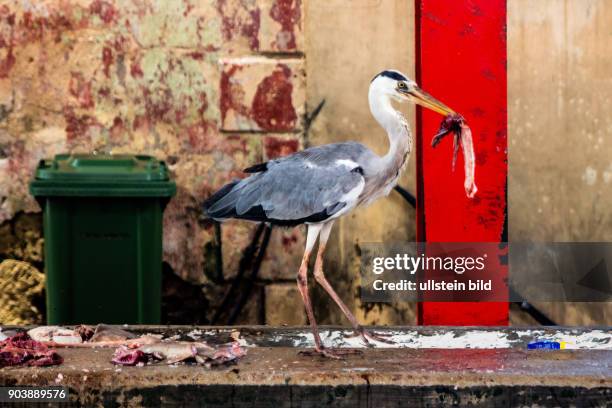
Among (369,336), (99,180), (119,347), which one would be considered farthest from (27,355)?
(369,336)

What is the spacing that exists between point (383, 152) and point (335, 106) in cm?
36

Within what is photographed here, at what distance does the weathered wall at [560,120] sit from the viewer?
7.06 m

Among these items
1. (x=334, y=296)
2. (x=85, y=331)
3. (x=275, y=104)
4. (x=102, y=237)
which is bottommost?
(x=85, y=331)

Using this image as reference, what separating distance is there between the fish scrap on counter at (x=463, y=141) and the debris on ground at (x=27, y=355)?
8.53 ft

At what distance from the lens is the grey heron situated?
5973 mm

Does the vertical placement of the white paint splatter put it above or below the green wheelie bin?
below

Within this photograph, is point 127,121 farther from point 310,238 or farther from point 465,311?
point 465,311

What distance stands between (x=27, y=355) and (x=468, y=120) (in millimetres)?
2864

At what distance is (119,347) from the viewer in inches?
223

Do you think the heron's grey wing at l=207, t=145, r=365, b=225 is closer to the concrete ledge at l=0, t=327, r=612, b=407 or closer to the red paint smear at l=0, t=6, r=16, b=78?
the concrete ledge at l=0, t=327, r=612, b=407

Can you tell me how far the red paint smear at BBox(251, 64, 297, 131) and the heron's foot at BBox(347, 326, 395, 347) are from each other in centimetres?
150

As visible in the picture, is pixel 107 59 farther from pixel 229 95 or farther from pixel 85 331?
pixel 85 331

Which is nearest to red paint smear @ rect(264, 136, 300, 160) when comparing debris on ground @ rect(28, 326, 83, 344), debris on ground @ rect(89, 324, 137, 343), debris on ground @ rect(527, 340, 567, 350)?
debris on ground @ rect(89, 324, 137, 343)

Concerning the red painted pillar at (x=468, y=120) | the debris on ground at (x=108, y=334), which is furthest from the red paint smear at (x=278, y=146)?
the debris on ground at (x=108, y=334)
